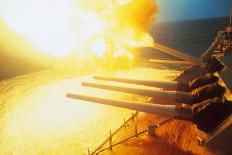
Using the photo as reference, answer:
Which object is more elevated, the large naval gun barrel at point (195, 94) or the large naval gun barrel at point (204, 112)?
the large naval gun barrel at point (195, 94)

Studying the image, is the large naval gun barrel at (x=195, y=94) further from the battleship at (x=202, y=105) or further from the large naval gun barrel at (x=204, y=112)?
the large naval gun barrel at (x=204, y=112)

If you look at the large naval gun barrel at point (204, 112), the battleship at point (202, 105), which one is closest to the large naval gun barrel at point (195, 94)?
the battleship at point (202, 105)

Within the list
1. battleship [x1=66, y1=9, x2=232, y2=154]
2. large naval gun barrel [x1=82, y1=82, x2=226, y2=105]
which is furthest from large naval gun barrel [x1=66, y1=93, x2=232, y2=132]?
large naval gun barrel [x1=82, y1=82, x2=226, y2=105]

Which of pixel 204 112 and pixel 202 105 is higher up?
pixel 202 105

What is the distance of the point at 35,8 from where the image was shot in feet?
58.9

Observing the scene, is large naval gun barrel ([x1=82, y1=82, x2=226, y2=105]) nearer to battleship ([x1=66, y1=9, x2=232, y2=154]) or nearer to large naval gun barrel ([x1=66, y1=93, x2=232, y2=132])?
battleship ([x1=66, y1=9, x2=232, y2=154])

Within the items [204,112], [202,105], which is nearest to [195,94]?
[202,105]

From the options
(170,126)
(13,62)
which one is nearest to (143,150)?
(170,126)

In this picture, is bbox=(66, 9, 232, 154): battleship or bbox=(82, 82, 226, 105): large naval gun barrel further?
bbox=(82, 82, 226, 105): large naval gun barrel

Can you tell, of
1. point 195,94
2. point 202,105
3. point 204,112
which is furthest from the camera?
point 195,94

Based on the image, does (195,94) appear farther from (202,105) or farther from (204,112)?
(204,112)

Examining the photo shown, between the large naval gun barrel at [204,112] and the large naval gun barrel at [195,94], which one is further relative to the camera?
the large naval gun barrel at [195,94]

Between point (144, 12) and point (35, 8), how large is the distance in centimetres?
727

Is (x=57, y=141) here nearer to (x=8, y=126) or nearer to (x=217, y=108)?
(x=8, y=126)
